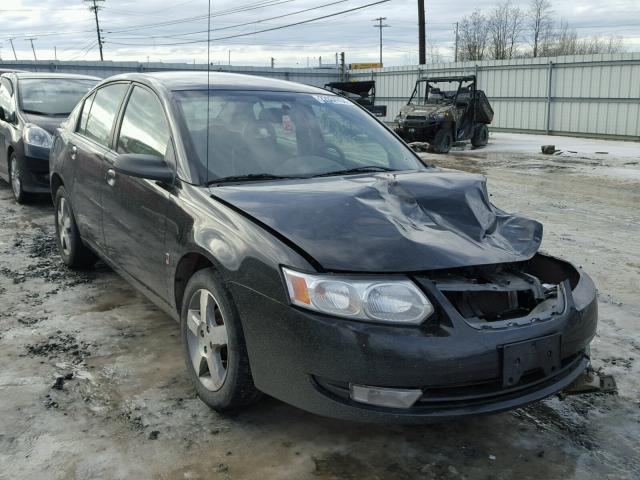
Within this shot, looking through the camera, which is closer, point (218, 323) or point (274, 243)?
point (274, 243)

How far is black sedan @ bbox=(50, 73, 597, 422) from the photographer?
93.4 inches

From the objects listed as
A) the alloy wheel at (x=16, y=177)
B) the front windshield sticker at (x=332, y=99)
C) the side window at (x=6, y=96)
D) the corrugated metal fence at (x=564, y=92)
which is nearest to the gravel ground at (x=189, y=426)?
the front windshield sticker at (x=332, y=99)

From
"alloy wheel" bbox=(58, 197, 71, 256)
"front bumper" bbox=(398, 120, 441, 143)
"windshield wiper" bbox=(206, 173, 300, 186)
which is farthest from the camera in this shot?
"front bumper" bbox=(398, 120, 441, 143)

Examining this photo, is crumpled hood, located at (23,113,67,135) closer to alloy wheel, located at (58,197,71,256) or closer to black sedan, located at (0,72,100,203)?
black sedan, located at (0,72,100,203)

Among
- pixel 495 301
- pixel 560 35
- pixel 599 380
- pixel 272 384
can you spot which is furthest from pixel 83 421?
pixel 560 35

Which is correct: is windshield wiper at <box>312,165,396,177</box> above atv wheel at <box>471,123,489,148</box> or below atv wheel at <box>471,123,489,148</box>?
above

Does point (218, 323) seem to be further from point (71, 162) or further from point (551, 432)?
point (71, 162)

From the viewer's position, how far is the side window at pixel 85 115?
4.86 metres

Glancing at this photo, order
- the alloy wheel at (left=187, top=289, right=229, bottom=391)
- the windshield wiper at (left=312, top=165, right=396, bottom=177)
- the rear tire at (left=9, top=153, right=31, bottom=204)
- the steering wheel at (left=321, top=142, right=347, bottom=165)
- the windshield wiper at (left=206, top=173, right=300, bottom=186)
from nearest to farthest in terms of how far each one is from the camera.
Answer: the alloy wheel at (left=187, top=289, right=229, bottom=391) < the windshield wiper at (left=206, top=173, right=300, bottom=186) < the windshield wiper at (left=312, top=165, right=396, bottom=177) < the steering wheel at (left=321, top=142, right=347, bottom=165) < the rear tire at (left=9, top=153, right=31, bottom=204)

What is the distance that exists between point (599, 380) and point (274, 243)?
1704mm

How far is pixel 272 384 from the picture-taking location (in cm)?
258

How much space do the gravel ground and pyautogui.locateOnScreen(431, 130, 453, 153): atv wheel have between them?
1206cm

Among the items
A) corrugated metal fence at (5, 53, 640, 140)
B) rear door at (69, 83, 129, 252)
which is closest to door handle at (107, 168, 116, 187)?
rear door at (69, 83, 129, 252)

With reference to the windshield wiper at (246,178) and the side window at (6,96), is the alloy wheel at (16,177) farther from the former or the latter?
the windshield wiper at (246,178)
